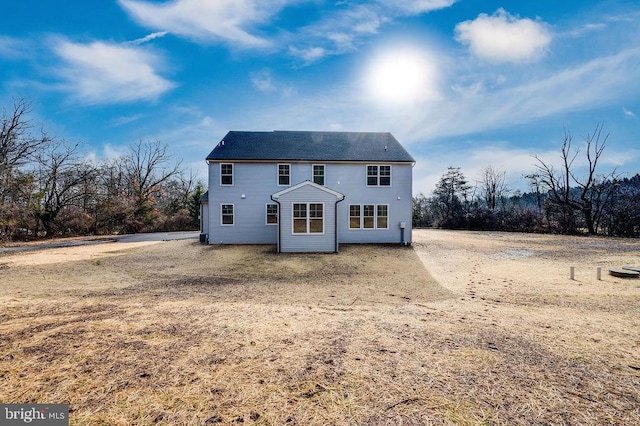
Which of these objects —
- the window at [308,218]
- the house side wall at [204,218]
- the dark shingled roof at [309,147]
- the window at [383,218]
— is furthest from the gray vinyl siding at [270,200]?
the house side wall at [204,218]

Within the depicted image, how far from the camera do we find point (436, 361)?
3682mm

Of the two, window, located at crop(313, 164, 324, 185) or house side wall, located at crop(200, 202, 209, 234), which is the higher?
window, located at crop(313, 164, 324, 185)

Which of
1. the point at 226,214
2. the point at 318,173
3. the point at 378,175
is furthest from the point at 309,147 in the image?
the point at 226,214

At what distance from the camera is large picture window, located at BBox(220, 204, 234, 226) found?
17703 mm

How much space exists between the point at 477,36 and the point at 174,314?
624 inches

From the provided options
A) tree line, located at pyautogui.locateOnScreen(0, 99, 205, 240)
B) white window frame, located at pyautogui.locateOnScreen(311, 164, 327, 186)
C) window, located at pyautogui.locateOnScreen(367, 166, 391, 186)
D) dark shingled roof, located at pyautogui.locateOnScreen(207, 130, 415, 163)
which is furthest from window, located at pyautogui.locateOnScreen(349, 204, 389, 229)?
tree line, located at pyautogui.locateOnScreen(0, 99, 205, 240)

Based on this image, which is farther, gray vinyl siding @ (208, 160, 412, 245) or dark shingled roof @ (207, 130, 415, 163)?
dark shingled roof @ (207, 130, 415, 163)

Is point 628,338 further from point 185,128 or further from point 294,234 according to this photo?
point 185,128

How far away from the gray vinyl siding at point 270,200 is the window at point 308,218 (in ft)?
8.09

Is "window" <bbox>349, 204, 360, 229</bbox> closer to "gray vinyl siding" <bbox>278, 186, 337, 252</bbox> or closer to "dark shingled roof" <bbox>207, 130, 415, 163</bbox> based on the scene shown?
"gray vinyl siding" <bbox>278, 186, 337, 252</bbox>

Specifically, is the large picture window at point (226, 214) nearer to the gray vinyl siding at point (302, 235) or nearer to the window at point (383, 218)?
the gray vinyl siding at point (302, 235)

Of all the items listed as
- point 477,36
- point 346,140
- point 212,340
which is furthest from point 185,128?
point 212,340

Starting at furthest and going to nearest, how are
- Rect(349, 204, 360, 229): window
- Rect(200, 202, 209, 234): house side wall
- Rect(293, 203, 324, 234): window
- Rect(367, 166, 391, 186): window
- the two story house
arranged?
1. Rect(200, 202, 209, 234): house side wall
2. Rect(367, 166, 391, 186): window
3. Rect(349, 204, 360, 229): window
4. the two story house
5. Rect(293, 203, 324, 234): window

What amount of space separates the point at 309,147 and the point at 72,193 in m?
23.7
